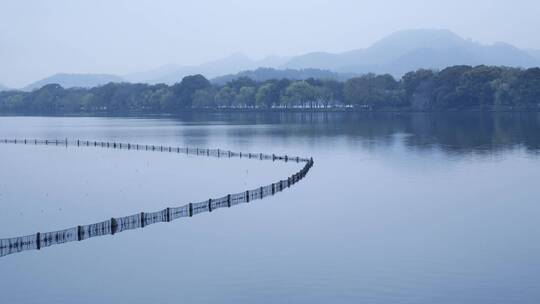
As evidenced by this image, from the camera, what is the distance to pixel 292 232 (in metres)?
46.9

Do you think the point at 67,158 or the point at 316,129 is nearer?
the point at 67,158

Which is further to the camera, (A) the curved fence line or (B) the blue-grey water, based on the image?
(A) the curved fence line

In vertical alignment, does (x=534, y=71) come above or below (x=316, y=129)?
above

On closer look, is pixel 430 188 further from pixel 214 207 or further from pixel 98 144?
pixel 98 144

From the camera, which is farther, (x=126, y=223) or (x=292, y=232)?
(x=126, y=223)

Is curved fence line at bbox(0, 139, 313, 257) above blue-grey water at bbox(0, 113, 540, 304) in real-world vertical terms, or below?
above

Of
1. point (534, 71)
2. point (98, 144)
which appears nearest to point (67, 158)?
point (98, 144)

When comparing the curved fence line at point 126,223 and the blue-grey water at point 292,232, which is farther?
the curved fence line at point 126,223

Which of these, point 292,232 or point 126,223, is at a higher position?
point 126,223

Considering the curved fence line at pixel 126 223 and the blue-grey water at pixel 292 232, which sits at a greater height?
the curved fence line at pixel 126 223

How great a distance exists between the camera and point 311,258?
40.1m

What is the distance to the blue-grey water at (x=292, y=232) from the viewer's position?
3481 cm

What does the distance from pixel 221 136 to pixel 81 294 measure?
108m

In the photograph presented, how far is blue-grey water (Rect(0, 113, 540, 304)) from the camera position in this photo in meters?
34.8
